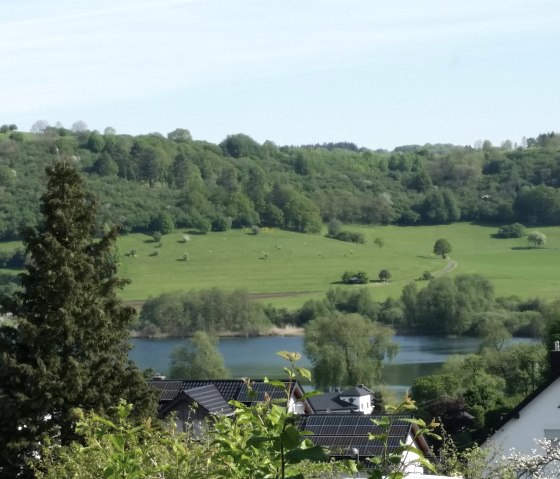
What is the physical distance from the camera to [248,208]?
191750 millimetres

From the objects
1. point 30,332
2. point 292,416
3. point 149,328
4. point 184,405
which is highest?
point 292,416

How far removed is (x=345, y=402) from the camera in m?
46.3

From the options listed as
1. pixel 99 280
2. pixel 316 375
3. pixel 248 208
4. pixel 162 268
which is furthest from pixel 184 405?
pixel 248 208

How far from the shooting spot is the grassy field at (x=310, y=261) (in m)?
146

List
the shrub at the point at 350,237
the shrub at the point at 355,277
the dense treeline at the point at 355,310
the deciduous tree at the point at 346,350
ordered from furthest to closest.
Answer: the shrub at the point at 350,237 < the shrub at the point at 355,277 < the dense treeline at the point at 355,310 < the deciduous tree at the point at 346,350

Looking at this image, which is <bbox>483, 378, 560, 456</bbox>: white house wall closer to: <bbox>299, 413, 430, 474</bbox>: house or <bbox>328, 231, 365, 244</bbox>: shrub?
<bbox>299, 413, 430, 474</bbox>: house

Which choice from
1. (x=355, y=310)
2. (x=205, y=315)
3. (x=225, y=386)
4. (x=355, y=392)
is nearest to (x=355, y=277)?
(x=355, y=310)

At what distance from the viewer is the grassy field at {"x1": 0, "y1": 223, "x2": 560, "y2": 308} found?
146 metres

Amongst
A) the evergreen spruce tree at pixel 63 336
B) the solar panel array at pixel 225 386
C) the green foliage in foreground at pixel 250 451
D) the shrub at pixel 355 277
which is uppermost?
the green foliage in foreground at pixel 250 451

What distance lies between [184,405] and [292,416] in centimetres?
2689

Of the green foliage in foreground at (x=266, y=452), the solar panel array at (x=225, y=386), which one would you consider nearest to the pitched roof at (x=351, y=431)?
the solar panel array at (x=225, y=386)

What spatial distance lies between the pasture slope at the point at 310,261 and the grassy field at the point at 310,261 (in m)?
0.10

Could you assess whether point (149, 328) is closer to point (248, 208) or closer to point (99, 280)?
point (248, 208)

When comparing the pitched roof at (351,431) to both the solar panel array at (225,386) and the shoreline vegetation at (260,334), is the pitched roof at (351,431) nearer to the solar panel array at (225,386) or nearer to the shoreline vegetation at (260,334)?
the solar panel array at (225,386)
